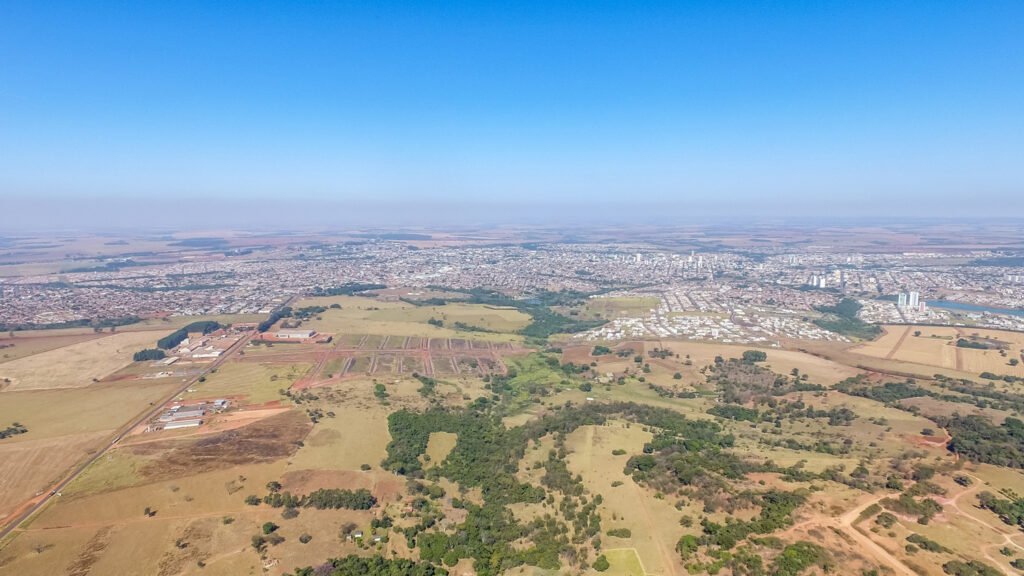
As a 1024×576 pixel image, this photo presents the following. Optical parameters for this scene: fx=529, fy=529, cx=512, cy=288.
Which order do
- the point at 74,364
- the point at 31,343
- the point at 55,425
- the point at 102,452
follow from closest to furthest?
the point at 102,452 → the point at 55,425 → the point at 74,364 → the point at 31,343

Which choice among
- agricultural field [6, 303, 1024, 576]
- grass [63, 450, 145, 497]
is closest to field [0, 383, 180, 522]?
agricultural field [6, 303, 1024, 576]

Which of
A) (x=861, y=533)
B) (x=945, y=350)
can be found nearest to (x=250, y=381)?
(x=861, y=533)

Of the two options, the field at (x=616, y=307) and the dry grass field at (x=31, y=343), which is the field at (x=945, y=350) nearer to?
the field at (x=616, y=307)

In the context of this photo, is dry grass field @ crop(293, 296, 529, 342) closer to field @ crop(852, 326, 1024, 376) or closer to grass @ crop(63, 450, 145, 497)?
grass @ crop(63, 450, 145, 497)

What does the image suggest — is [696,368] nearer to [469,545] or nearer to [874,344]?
[874,344]

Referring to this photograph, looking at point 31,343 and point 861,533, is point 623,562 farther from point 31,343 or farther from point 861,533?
point 31,343
